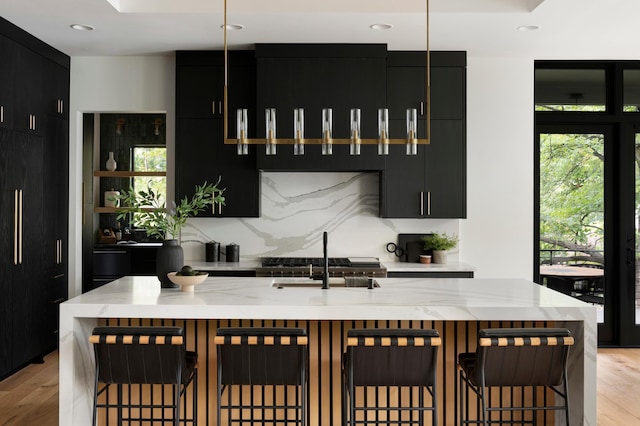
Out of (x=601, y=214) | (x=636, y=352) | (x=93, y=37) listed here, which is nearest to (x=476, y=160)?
(x=601, y=214)

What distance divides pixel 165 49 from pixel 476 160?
2984mm

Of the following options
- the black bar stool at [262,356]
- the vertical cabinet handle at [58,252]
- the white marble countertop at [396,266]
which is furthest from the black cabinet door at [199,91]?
the black bar stool at [262,356]

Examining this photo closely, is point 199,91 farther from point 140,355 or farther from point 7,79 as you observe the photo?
point 140,355

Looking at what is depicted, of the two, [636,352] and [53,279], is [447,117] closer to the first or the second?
[636,352]

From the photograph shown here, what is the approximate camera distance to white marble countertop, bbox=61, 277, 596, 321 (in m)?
3.01

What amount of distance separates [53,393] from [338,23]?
3407 mm

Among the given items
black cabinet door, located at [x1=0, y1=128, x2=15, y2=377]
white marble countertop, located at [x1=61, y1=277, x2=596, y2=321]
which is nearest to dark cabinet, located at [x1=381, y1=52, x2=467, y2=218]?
white marble countertop, located at [x1=61, y1=277, x2=596, y2=321]

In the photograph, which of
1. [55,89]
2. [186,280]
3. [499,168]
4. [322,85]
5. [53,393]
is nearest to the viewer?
[186,280]

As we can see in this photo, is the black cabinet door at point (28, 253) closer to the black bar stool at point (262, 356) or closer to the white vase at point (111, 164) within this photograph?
the white vase at point (111, 164)

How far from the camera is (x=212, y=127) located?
17.8 ft

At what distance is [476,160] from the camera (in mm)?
5648

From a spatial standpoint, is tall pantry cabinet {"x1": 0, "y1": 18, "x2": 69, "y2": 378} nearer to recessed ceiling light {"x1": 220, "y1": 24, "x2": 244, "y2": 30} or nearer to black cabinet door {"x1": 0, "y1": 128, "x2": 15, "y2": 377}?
black cabinet door {"x1": 0, "y1": 128, "x2": 15, "y2": 377}

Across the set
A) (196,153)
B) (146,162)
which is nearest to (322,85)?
(196,153)

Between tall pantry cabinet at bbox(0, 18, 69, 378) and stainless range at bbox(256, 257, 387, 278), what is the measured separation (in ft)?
6.07
